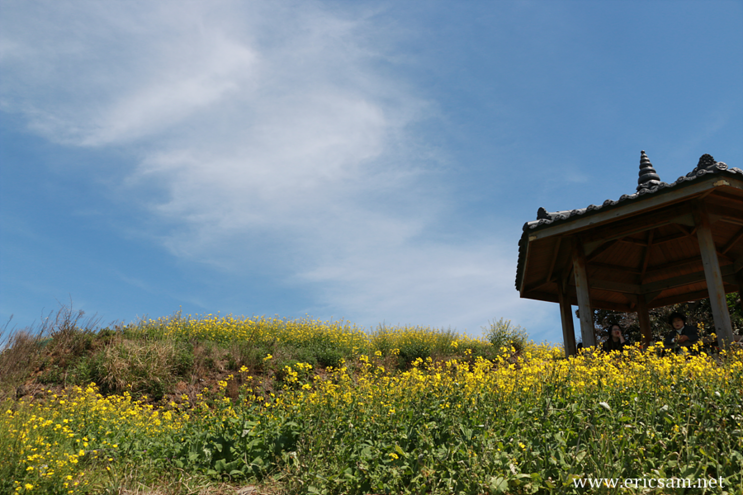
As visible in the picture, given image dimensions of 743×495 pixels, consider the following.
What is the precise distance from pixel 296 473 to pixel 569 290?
9597 mm

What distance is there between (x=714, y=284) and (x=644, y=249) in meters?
3.91

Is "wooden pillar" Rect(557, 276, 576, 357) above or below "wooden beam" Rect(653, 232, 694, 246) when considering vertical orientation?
below

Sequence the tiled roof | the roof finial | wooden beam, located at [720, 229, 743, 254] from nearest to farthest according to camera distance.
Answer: the tiled roof, wooden beam, located at [720, 229, 743, 254], the roof finial

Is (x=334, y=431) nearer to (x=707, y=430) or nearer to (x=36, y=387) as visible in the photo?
(x=707, y=430)

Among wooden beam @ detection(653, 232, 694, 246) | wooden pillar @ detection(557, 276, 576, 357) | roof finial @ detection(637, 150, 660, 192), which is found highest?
roof finial @ detection(637, 150, 660, 192)

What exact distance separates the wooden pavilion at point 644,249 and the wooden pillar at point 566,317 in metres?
0.02

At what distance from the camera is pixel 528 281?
11.6m

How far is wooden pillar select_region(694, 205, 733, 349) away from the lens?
762 centimetres

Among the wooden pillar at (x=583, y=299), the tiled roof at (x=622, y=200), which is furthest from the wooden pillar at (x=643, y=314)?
the wooden pillar at (x=583, y=299)

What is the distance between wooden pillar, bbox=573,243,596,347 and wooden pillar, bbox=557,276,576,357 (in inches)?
79.7

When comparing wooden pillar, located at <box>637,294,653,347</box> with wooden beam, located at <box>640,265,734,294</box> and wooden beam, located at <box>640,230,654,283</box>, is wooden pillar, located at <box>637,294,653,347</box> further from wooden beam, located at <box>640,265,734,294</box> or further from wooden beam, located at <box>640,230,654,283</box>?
wooden beam, located at <box>640,230,654,283</box>

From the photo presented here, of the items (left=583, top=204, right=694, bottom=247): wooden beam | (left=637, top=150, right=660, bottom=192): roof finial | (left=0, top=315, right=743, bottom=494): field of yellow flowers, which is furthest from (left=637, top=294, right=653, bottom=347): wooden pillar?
(left=0, top=315, right=743, bottom=494): field of yellow flowers

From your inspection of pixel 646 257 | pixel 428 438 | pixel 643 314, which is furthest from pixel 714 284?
pixel 428 438

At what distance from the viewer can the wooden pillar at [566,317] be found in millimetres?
11203
